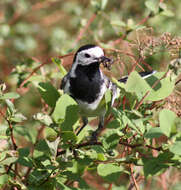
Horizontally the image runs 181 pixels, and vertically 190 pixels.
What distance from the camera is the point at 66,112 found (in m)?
1.69

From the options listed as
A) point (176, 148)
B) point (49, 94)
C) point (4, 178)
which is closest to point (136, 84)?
point (176, 148)

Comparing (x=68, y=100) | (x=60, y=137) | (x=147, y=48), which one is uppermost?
(x=147, y=48)

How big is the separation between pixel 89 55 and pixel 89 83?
0.17 m

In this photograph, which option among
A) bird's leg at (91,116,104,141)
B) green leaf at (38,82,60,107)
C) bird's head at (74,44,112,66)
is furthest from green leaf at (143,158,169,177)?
bird's head at (74,44,112,66)

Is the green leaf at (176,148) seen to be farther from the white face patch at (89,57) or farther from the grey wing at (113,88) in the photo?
the white face patch at (89,57)

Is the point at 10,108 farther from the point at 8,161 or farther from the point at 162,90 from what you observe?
the point at 162,90

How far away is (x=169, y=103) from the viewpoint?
5.84 ft

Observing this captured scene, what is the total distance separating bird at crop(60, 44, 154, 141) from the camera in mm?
2307

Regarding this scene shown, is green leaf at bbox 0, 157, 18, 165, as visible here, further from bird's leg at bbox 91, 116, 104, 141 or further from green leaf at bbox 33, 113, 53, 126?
bird's leg at bbox 91, 116, 104, 141

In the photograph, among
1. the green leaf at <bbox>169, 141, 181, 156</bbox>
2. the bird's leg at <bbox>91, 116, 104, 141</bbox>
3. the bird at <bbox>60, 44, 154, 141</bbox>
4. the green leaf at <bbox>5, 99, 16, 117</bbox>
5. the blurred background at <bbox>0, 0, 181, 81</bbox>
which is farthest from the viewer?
the blurred background at <bbox>0, 0, 181, 81</bbox>

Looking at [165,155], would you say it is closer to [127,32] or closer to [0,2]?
[127,32]

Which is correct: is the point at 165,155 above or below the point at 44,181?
above

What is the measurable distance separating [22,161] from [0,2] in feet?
12.6

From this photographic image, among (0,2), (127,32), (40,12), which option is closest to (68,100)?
(127,32)
